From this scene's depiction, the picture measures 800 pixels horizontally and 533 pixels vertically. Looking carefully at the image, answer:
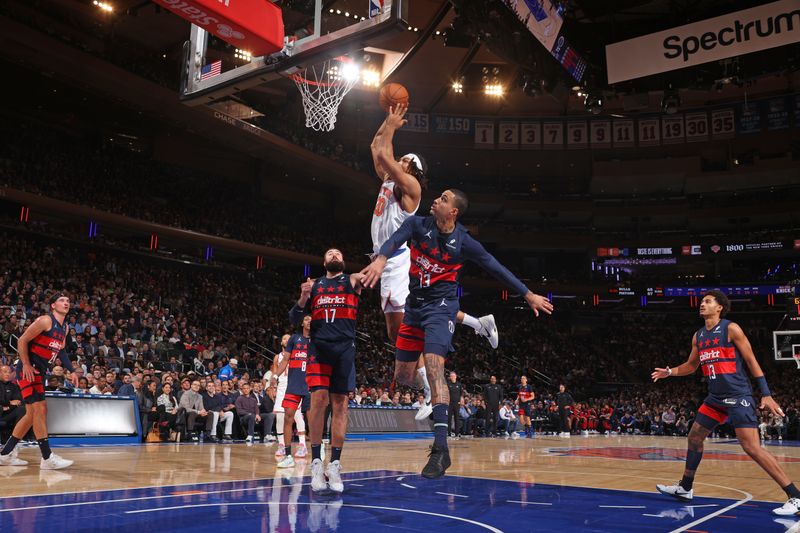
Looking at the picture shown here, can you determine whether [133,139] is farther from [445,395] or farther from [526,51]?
[445,395]

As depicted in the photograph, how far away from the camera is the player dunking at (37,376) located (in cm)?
762

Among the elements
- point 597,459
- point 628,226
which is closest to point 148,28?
point 597,459

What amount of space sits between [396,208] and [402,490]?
2.65 meters

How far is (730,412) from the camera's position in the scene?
20.5 feet

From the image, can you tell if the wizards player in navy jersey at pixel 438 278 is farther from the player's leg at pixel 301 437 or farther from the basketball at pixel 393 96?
the player's leg at pixel 301 437

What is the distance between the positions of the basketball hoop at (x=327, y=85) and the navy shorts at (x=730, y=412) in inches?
320

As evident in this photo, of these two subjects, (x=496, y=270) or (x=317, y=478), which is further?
(x=317, y=478)

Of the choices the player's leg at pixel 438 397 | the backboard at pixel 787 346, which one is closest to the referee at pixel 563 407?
the backboard at pixel 787 346

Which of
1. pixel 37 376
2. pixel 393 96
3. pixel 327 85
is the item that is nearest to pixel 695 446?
pixel 393 96

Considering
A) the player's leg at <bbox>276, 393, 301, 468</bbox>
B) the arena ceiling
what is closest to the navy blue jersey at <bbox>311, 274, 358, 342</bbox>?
the player's leg at <bbox>276, 393, 301, 468</bbox>

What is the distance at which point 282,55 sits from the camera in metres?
8.35

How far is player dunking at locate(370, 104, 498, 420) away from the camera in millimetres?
5965

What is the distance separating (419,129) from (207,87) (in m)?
23.3

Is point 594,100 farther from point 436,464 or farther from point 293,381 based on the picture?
point 436,464
